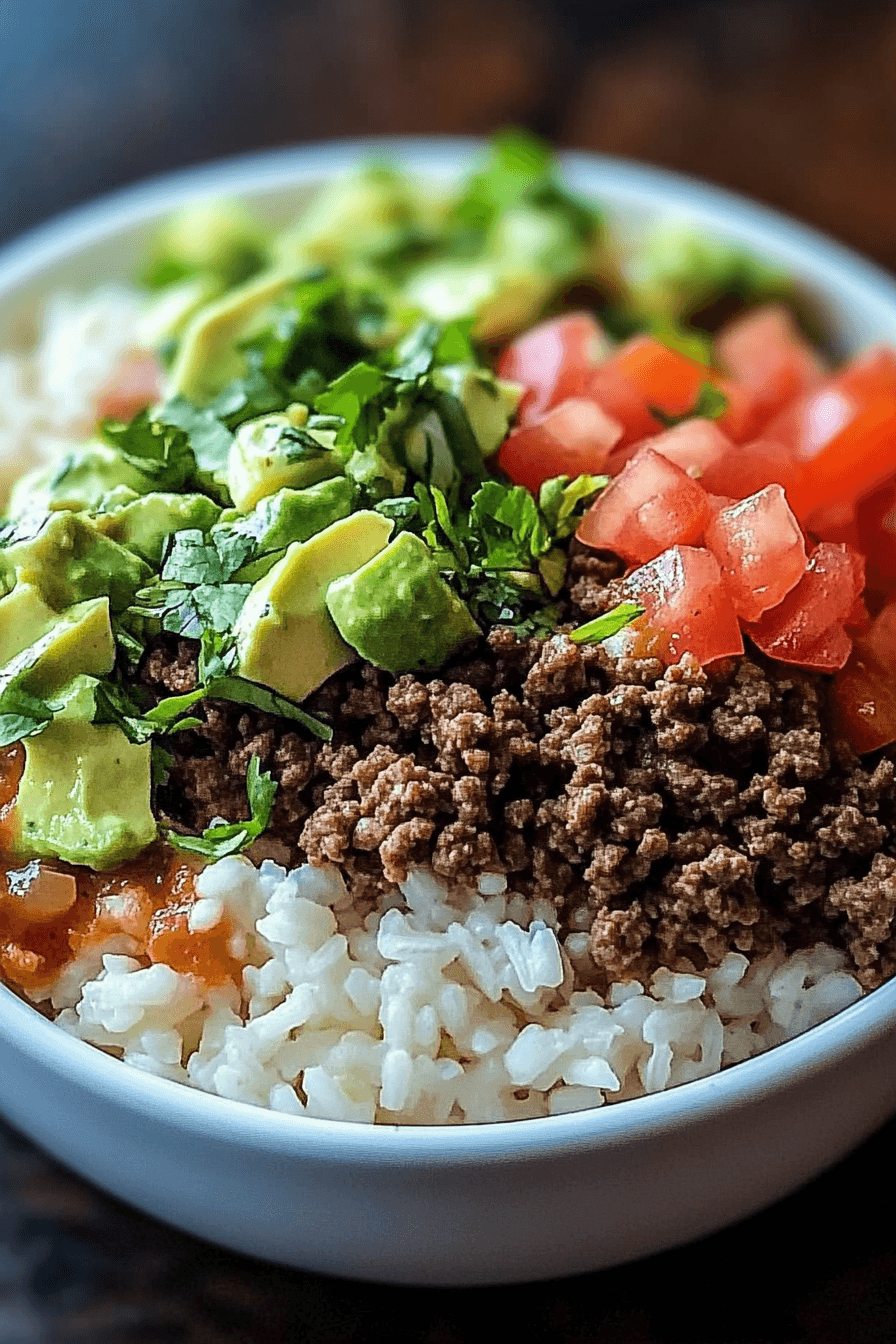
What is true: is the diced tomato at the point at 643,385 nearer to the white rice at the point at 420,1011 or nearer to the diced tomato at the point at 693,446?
the diced tomato at the point at 693,446

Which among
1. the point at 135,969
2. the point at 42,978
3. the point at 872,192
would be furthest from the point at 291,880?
the point at 872,192

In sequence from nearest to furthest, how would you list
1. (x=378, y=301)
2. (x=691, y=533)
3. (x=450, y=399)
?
(x=691, y=533), (x=450, y=399), (x=378, y=301)

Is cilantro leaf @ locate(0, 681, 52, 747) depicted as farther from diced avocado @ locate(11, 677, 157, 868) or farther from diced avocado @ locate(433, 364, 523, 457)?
diced avocado @ locate(433, 364, 523, 457)

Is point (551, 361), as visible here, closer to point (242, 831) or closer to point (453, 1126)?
point (242, 831)

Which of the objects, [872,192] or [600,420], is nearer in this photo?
[600,420]

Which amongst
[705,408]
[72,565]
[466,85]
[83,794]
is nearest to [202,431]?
[72,565]

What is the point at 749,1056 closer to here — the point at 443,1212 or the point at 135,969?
the point at 443,1212

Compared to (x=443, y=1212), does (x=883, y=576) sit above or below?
above
